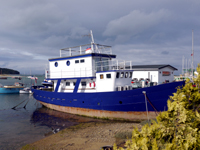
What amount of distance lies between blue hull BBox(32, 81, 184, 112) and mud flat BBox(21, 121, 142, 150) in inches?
70.8

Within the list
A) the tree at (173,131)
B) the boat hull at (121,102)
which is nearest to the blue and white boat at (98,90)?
the boat hull at (121,102)

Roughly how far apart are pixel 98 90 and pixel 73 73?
4.23 meters

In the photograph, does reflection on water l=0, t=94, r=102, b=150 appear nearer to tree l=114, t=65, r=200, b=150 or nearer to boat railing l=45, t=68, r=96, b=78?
boat railing l=45, t=68, r=96, b=78

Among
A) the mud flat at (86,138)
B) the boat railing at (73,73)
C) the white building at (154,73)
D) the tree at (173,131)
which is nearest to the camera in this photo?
the tree at (173,131)

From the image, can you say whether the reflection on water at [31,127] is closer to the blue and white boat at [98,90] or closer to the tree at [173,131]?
the blue and white boat at [98,90]

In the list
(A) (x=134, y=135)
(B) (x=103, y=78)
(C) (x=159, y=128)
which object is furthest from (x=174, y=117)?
(B) (x=103, y=78)

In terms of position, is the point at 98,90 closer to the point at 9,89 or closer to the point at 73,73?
the point at 73,73

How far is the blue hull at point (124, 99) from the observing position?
43.1ft

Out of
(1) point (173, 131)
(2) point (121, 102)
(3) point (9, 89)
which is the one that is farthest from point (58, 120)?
(3) point (9, 89)

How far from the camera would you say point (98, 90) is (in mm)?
16578

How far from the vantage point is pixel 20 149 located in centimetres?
1039

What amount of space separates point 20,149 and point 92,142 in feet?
15.8

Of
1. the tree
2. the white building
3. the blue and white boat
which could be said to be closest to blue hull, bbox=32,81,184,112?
the blue and white boat

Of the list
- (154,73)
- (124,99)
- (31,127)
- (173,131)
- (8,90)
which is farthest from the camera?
(8,90)
